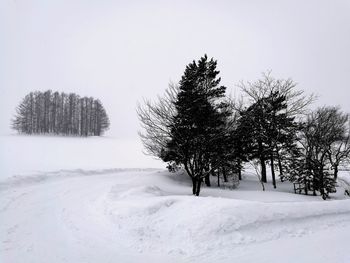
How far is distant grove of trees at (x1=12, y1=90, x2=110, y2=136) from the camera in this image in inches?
2366

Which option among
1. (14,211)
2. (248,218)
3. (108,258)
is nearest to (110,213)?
(108,258)

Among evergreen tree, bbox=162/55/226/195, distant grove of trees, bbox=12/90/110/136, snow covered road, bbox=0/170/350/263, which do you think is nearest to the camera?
snow covered road, bbox=0/170/350/263

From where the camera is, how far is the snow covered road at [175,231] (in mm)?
5988

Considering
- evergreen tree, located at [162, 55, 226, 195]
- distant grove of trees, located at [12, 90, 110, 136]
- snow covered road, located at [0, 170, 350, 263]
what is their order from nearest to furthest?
snow covered road, located at [0, 170, 350, 263], evergreen tree, located at [162, 55, 226, 195], distant grove of trees, located at [12, 90, 110, 136]

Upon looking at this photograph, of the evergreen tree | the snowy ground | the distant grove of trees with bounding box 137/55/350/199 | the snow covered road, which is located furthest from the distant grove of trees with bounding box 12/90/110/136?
the snow covered road

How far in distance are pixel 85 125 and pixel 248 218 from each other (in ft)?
213

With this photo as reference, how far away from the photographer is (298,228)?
782cm

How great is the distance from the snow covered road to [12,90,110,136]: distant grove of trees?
5700 centimetres

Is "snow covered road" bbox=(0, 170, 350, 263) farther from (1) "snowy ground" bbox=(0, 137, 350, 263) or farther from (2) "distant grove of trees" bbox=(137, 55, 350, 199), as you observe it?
(2) "distant grove of trees" bbox=(137, 55, 350, 199)

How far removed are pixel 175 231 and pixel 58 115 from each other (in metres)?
64.4

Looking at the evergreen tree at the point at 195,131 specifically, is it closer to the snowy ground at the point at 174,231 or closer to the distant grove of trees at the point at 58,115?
the snowy ground at the point at 174,231

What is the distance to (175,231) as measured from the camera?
714 centimetres

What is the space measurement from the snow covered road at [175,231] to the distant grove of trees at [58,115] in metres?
57.0

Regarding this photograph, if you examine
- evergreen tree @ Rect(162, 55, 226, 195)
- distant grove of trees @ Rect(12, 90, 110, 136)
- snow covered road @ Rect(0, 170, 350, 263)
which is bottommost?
snow covered road @ Rect(0, 170, 350, 263)
